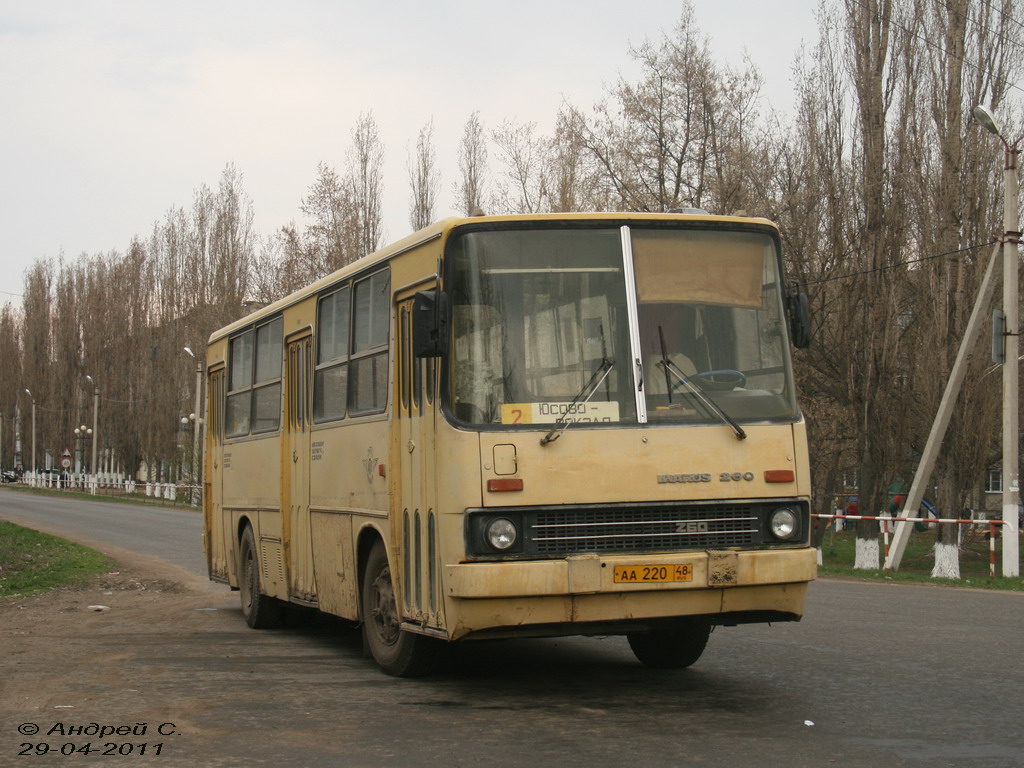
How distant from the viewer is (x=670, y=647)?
997 centimetres

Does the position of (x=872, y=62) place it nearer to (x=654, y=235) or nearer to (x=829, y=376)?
(x=829, y=376)

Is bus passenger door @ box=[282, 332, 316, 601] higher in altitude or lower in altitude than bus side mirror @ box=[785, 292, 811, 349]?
lower

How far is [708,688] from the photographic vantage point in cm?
Answer: 906

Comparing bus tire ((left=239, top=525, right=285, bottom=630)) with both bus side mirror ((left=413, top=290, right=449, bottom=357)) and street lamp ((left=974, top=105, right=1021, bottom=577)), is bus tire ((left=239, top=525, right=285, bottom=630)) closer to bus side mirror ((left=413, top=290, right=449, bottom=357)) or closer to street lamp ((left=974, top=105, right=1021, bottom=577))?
bus side mirror ((left=413, top=290, right=449, bottom=357))

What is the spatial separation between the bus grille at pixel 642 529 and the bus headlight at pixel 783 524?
0.09 m

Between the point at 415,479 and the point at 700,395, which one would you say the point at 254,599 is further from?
the point at 700,395

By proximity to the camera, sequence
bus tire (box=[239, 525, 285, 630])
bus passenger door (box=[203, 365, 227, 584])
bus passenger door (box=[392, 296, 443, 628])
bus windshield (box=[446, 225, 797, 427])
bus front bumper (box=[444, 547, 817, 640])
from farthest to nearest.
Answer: bus passenger door (box=[203, 365, 227, 584])
bus tire (box=[239, 525, 285, 630])
bus passenger door (box=[392, 296, 443, 628])
bus windshield (box=[446, 225, 797, 427])
bus front bumper (box=[444, 547, 817, 640])

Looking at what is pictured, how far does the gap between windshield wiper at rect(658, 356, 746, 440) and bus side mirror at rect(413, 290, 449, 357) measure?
1330mm

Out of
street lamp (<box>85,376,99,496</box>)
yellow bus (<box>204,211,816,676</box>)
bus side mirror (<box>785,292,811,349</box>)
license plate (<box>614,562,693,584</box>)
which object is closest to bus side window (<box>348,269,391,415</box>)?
yellow bus (<box>204,211,816,676</box>)

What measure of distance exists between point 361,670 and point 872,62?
24932mm

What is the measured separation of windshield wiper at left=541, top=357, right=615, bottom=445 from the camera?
27.2 feet

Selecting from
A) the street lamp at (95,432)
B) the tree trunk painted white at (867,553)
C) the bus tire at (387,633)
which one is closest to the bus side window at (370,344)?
the bus tire at (387,633)

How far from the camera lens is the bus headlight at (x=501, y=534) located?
8.14 metres

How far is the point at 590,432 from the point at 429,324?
3.69 ft
